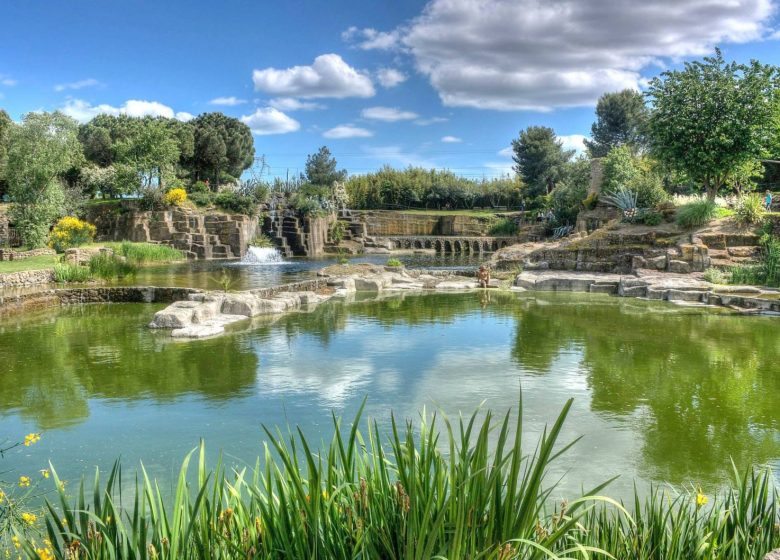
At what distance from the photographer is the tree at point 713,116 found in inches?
696

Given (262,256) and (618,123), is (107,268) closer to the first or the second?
(262,256)

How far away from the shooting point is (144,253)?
22.5m

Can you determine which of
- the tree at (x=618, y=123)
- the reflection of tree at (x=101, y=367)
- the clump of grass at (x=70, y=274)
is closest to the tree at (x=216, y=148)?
the clump of grass at (x=70, y=274)

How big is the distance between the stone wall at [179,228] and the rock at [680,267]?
1915 cm

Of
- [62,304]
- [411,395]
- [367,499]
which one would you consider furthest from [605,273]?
[367,499]

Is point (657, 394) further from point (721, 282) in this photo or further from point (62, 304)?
point (62, 304)

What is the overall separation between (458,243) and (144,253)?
17.0 meters

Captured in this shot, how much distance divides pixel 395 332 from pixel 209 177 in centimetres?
3399

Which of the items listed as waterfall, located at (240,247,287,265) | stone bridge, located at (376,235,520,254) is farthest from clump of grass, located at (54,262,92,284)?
stone bridge, located at (376,235,520,254)

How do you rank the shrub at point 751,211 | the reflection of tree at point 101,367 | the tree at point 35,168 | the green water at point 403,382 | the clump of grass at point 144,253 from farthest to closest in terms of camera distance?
the clump of grass at point 144,253
the tree at point 35,168
the shrub at point 751,211
the reflection of tree at point 101,367
the green water at point 403,382

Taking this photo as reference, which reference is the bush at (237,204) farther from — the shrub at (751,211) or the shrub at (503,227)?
the shrub at (751,211)

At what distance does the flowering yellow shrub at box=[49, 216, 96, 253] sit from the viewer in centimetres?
2111

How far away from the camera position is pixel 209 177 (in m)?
41.0

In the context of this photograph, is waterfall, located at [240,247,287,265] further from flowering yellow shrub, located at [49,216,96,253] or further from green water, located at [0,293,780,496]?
green water, located at [0,293,780,496]
